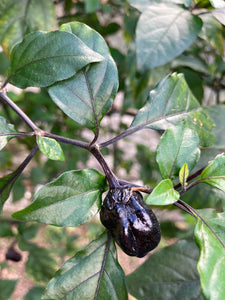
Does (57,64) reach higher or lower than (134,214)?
higher

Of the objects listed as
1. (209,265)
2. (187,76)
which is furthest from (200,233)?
(187,76)

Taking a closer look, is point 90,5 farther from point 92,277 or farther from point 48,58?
point 92,277

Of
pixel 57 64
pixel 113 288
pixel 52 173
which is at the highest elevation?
pixel 57 64

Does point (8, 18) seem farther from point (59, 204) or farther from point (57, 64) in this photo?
point (59, 204)

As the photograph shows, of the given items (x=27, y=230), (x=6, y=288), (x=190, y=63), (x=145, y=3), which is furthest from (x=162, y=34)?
(x=6, y=288)

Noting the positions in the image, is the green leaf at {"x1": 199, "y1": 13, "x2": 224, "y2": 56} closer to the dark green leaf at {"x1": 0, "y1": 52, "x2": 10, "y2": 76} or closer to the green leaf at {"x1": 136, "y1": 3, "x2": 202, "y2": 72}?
the green leaf at {"x1": 136, "y1": 3, "x2": 202, "y2": 72}
